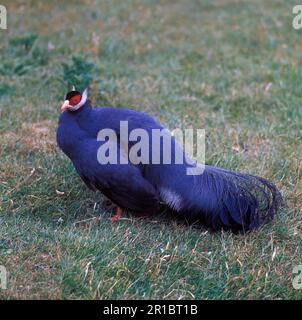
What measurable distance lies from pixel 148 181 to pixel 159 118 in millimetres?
1867

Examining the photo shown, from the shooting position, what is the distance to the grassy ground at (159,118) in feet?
12.6

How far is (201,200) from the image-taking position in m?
4.32

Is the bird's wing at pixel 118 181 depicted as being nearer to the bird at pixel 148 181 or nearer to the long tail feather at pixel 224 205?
the bird at pixel 148 181

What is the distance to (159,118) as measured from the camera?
240 inches

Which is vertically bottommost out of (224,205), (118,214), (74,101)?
(118,214)

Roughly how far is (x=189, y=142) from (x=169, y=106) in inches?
34.1

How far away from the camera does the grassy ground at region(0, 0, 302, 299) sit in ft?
12.6

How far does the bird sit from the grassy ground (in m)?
A: 0.14

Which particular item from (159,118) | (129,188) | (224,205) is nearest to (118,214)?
(129,188)

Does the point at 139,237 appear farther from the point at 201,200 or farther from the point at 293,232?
the point at 293,232

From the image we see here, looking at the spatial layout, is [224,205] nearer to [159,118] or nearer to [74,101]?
[74,101]

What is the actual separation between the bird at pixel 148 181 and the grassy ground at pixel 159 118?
14 centimetres

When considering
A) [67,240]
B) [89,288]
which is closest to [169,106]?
[67,240]
